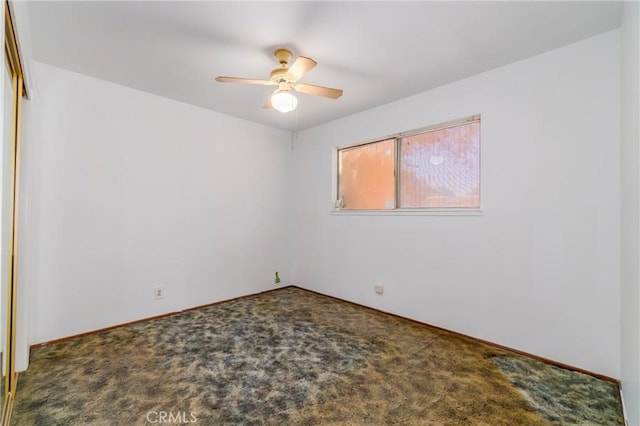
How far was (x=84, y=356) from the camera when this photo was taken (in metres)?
2.42

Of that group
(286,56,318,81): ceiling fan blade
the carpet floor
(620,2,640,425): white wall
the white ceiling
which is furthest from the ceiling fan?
the carpet floor

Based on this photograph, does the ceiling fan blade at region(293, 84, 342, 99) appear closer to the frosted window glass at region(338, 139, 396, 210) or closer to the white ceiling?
the white ceiling

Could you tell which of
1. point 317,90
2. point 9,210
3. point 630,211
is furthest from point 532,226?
point 9,210

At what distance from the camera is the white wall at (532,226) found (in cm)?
215

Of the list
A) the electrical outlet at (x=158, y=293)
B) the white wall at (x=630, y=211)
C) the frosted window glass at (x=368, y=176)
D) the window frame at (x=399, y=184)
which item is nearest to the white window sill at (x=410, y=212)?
the window frame at (x=399, y=184)

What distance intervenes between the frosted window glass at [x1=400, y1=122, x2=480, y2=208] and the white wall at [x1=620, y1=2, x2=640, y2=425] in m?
1.07

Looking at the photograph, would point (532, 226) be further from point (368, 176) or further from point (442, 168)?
point (368, 176)

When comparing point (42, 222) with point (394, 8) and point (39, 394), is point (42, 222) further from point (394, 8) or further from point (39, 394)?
point (394, 8)

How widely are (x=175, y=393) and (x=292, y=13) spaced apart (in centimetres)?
260

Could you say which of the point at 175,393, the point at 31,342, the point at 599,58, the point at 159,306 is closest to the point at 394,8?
the point at 599,58

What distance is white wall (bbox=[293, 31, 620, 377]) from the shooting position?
2154 millimetres

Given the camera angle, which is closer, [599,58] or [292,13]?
[292,13]

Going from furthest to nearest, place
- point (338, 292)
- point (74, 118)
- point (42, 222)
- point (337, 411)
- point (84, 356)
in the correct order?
point (338, 292)
point (74, 118)
point (42, 222)
point (84, 356)
point (337, 411)

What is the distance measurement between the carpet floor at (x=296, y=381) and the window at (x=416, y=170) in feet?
4.58
